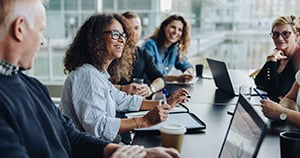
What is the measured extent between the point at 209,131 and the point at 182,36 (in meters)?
2.10

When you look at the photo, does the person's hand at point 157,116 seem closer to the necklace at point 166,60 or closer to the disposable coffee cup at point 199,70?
the disposable coffee cup at point 199,70

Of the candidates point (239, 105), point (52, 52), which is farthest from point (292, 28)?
point (52, 52)

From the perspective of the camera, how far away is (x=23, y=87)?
3.85 feet

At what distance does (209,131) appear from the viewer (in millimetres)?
1726

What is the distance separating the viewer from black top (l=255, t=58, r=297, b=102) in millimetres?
2590

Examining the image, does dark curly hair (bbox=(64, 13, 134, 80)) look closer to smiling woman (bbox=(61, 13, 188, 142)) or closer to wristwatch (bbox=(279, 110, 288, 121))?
smiling woman (bbox=(61, 13, 188, 142))

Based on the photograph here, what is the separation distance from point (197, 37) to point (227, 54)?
479 millimetres

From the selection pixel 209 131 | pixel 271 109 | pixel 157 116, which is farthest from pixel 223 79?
pixel 157 116

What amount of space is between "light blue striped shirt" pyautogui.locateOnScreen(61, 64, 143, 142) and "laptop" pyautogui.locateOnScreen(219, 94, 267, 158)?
61 centimetres

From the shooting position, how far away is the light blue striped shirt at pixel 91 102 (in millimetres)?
1689

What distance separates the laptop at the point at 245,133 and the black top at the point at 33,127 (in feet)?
1.64

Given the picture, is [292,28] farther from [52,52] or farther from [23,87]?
[52,52]

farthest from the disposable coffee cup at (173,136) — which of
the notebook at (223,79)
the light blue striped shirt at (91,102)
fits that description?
the notebook at (223,79)

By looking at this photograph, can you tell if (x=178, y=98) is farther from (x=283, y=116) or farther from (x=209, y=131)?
(x=283, y=116)
